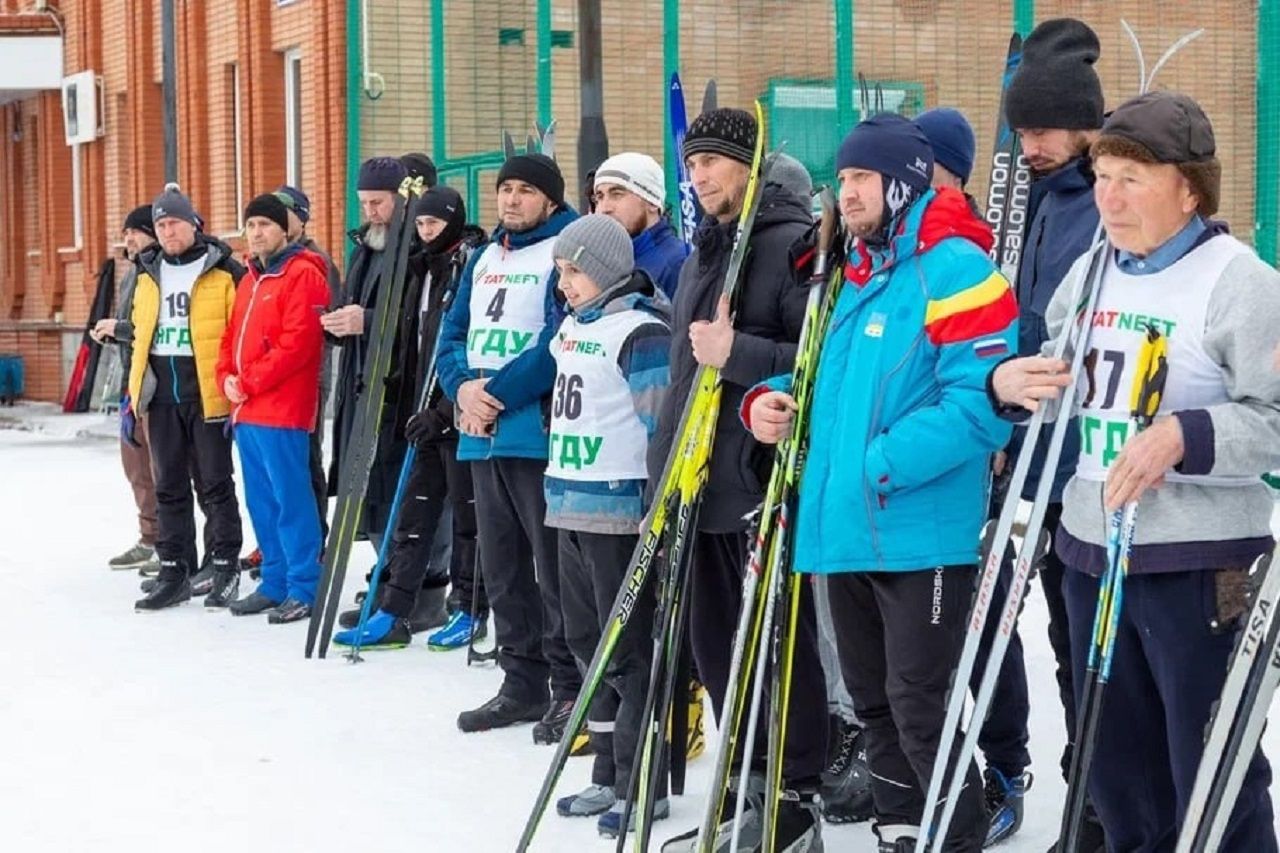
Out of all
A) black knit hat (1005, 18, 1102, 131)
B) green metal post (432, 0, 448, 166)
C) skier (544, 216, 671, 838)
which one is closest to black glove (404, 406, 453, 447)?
skier (544, 216, 671, 838)

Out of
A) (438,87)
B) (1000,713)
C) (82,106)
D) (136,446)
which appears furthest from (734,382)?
(82,106)

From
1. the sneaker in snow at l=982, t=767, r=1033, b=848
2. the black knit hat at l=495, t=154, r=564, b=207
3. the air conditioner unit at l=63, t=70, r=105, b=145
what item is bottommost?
the sneaker in snow at l=982, t=767, r=1033, b=848

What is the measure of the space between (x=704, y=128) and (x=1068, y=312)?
1292 mm

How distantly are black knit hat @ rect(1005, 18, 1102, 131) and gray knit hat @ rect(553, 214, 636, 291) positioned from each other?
1.19 metres

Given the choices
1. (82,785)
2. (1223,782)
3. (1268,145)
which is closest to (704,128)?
(1223,782)

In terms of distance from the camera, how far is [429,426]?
6695mm

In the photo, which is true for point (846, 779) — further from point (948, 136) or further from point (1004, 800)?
point (948, 136)

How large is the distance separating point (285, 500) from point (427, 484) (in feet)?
3.08

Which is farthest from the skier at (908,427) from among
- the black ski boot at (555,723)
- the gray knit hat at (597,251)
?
the black ski boot at (555,723)

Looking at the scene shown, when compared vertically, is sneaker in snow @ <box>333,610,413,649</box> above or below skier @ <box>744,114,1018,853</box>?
below

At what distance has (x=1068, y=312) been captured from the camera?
350cm

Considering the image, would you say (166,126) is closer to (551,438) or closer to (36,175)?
(36,175)

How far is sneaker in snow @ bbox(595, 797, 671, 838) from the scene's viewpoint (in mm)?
4672

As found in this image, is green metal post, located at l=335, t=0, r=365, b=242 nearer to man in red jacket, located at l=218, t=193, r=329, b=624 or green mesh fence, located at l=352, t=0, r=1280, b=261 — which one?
green mesh fence, located at l=352, t=0, r=1280, b=261
